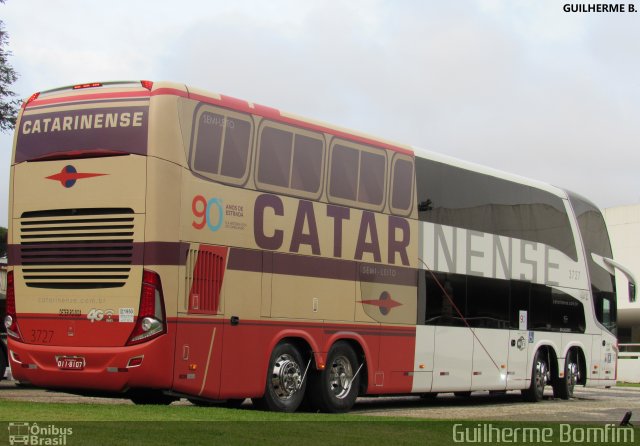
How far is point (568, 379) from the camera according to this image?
75.2 ft

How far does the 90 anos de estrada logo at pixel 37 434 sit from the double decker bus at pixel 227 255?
9.79 feet

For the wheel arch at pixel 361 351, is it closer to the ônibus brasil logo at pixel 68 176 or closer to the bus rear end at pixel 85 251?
the bus rear end at pixel 85 251

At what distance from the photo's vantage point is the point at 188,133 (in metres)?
13.7

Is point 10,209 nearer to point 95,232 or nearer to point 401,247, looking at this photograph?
point 95,232

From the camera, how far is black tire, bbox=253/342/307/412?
1485 cm

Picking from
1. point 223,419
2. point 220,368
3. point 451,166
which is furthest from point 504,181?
point 223,419

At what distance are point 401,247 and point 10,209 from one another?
631 centimetres

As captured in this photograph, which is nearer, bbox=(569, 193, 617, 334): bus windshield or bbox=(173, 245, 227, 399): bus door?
bbox=(173, 245, 227, 399): bus door

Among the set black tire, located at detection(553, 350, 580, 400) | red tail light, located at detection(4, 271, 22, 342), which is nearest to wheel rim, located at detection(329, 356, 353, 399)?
red tail light, located at detection(4, 271, 22, 342)

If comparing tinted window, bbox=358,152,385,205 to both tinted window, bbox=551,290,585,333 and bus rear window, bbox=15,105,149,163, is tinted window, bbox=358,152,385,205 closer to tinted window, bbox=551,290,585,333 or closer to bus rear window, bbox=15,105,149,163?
bus rear window, bbox=15,105,149,163

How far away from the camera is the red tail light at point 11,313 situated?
14148mm

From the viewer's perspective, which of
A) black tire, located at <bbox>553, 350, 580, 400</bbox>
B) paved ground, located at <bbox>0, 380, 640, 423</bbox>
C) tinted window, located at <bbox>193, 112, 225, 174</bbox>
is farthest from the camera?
black tire, located at <bbox>553, 350, 580, 400</bbox>

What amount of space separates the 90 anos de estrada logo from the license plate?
294 centimetres

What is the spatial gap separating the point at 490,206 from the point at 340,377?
5526mm
